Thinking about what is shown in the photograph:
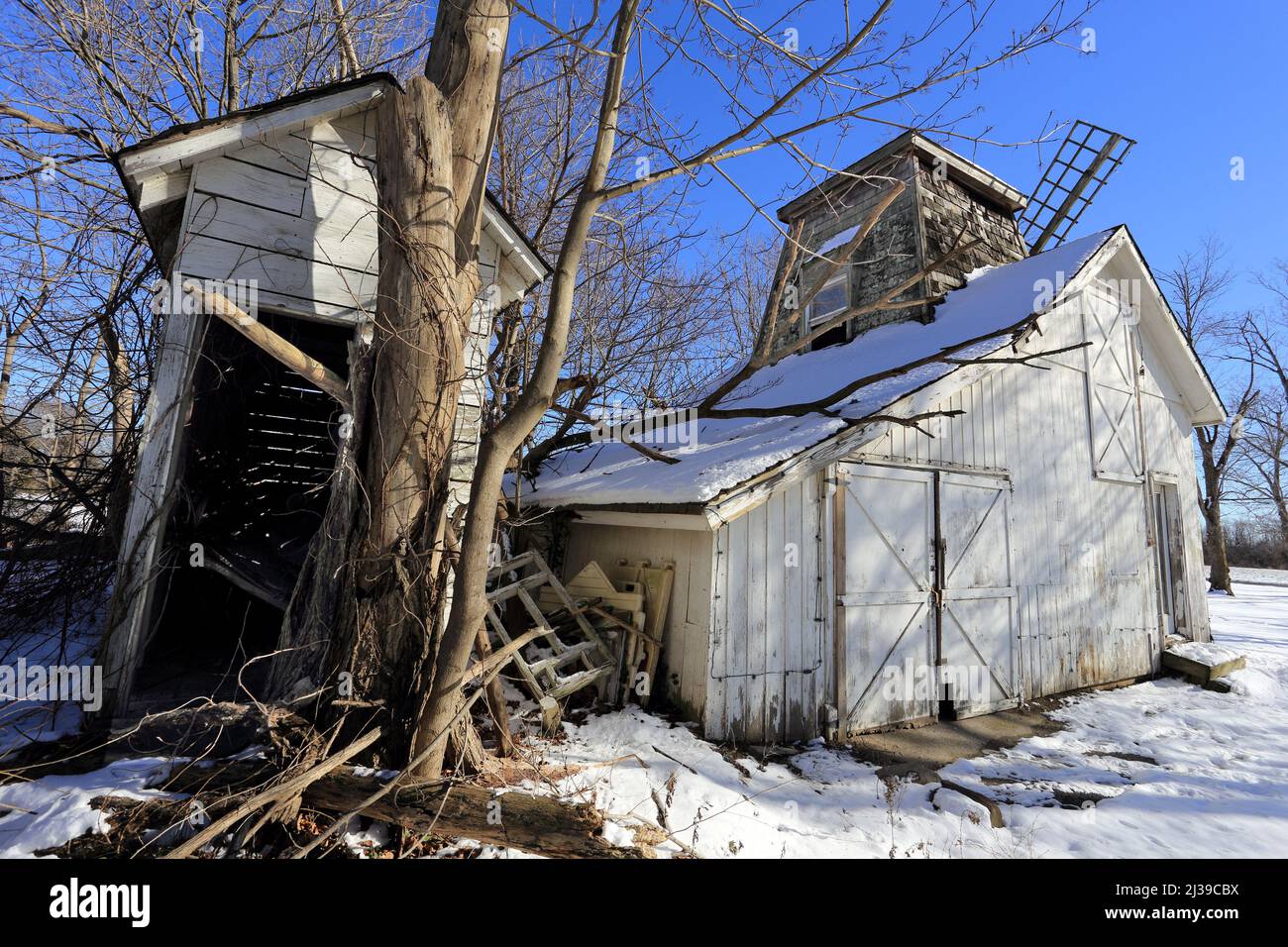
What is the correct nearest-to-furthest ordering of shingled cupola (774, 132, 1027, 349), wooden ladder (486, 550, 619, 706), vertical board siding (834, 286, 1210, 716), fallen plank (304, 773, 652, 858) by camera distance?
fallen plank (304, 773, 652, 858)
wooden ladder (486, 550, 619, 706)
vertical board siding (834, 286, 1210, 716)
shingled cupola (774, 132, 1027, 349)

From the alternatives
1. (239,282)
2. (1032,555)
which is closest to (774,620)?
(1032,555)

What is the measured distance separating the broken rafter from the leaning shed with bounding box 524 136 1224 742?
2855mm

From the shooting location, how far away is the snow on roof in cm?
591

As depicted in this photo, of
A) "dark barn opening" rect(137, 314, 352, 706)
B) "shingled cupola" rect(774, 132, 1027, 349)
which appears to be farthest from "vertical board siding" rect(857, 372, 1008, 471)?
"dark barn opening" rect(137, 314, 352, 706)

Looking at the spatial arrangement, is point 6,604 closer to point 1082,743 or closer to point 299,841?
point 299,841

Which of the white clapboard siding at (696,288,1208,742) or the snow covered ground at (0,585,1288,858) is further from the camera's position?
the white clapboard siding at (696,288,1208,742)

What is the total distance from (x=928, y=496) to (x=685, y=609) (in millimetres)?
3411

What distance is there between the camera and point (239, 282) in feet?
14.5

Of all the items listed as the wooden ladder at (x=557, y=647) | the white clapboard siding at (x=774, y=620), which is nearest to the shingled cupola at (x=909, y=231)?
the white clapboard siding at (x=774, y=620)

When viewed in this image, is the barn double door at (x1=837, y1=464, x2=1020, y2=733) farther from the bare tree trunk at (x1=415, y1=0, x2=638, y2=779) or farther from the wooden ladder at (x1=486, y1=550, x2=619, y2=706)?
the bare tree trunk at (x1=415, y1=0, x2=638, y2=779)

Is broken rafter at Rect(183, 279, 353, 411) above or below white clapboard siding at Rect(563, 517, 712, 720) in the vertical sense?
above

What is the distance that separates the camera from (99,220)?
7875mm

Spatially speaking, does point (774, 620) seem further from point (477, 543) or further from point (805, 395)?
point (805, 395)
